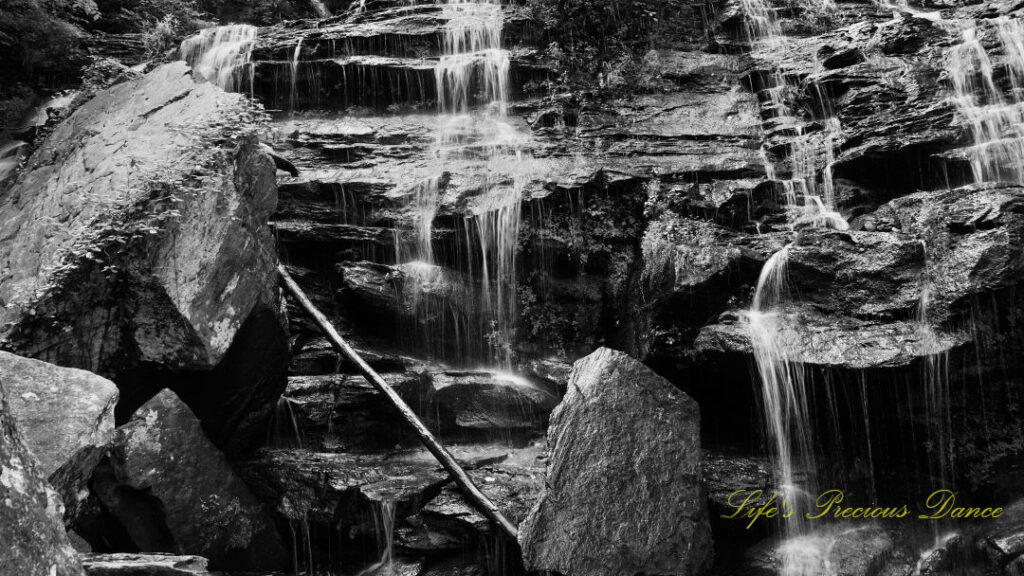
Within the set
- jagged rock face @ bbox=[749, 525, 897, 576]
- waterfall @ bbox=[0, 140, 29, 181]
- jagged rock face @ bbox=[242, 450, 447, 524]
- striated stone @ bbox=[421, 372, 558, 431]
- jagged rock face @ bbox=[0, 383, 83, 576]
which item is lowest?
jagged rock face @ bbox=[749, 525, 897, 576]

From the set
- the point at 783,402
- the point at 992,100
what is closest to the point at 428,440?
the point at 783,402

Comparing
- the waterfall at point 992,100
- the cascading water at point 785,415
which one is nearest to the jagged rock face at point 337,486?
the cascading water at point 785,415

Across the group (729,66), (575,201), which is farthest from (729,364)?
(729,66)

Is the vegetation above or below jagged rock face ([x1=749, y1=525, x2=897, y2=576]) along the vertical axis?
above

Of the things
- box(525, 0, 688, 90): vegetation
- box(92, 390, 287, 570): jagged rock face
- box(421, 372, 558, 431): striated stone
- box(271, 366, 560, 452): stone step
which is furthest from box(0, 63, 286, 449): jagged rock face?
box(525, 0, 688, 90): vegetation

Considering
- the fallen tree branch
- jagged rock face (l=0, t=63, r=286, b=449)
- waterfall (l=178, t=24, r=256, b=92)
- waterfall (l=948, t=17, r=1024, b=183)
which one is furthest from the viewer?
waterfall (l=178, t=24, r=256, b=92)

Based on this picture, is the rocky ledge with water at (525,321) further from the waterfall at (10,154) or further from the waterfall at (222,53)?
the waterfall at (222,53)

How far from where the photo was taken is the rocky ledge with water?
568 centimetres

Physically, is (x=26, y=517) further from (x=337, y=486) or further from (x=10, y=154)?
(x=10, y=154)

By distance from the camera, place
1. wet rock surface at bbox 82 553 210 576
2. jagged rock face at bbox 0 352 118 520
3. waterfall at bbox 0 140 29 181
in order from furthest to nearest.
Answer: waterfall at bbox 0 140 29 181 → wet rock surface at bbox 82 553 210 576 → jagged rock face at bbox 0 352 118 520

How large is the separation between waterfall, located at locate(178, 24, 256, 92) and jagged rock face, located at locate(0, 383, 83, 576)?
10.4m

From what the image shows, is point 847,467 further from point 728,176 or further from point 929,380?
point 728,176

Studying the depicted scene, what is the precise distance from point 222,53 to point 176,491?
9.13 m

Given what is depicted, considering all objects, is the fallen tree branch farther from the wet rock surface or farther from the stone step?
the wet rock surface
